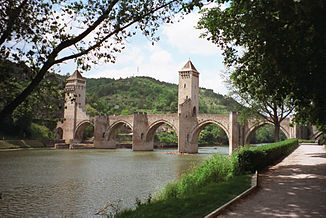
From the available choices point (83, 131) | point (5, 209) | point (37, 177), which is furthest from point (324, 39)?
point (83, 131)

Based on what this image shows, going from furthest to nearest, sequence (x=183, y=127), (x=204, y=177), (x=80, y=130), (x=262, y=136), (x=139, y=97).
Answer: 1. (x=139, y=97)
2. (x=262, y=136)
3. (x=80, y=130)
4. (x=183, y=127)
5. (x=204, y=177)

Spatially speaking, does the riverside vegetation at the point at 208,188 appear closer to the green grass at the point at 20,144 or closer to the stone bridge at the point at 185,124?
the stone bridge at the point at 185,124

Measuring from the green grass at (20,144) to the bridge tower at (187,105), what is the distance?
72.0 feet

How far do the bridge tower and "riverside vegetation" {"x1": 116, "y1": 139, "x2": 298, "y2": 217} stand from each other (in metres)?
25.1

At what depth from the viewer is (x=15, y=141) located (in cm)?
4222

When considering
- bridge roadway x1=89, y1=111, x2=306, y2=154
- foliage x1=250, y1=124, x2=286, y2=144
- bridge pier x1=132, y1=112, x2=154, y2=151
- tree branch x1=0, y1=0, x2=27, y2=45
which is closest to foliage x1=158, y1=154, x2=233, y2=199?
tree branch x1=0, y1=0, x2=27, y2=45

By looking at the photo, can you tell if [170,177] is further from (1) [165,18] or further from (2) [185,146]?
(2) [185,146]

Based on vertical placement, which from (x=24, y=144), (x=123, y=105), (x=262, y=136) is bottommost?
(x=24, y=144)

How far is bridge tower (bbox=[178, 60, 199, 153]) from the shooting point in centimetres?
4094

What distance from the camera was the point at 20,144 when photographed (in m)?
42.4

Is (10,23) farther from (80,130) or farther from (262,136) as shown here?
(262,136)

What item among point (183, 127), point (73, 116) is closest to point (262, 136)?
point (183, 127)

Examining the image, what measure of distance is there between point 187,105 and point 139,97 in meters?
76.5

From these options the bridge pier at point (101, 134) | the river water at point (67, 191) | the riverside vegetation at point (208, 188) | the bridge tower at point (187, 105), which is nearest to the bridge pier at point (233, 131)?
the bridge tower at point (187, 105)
